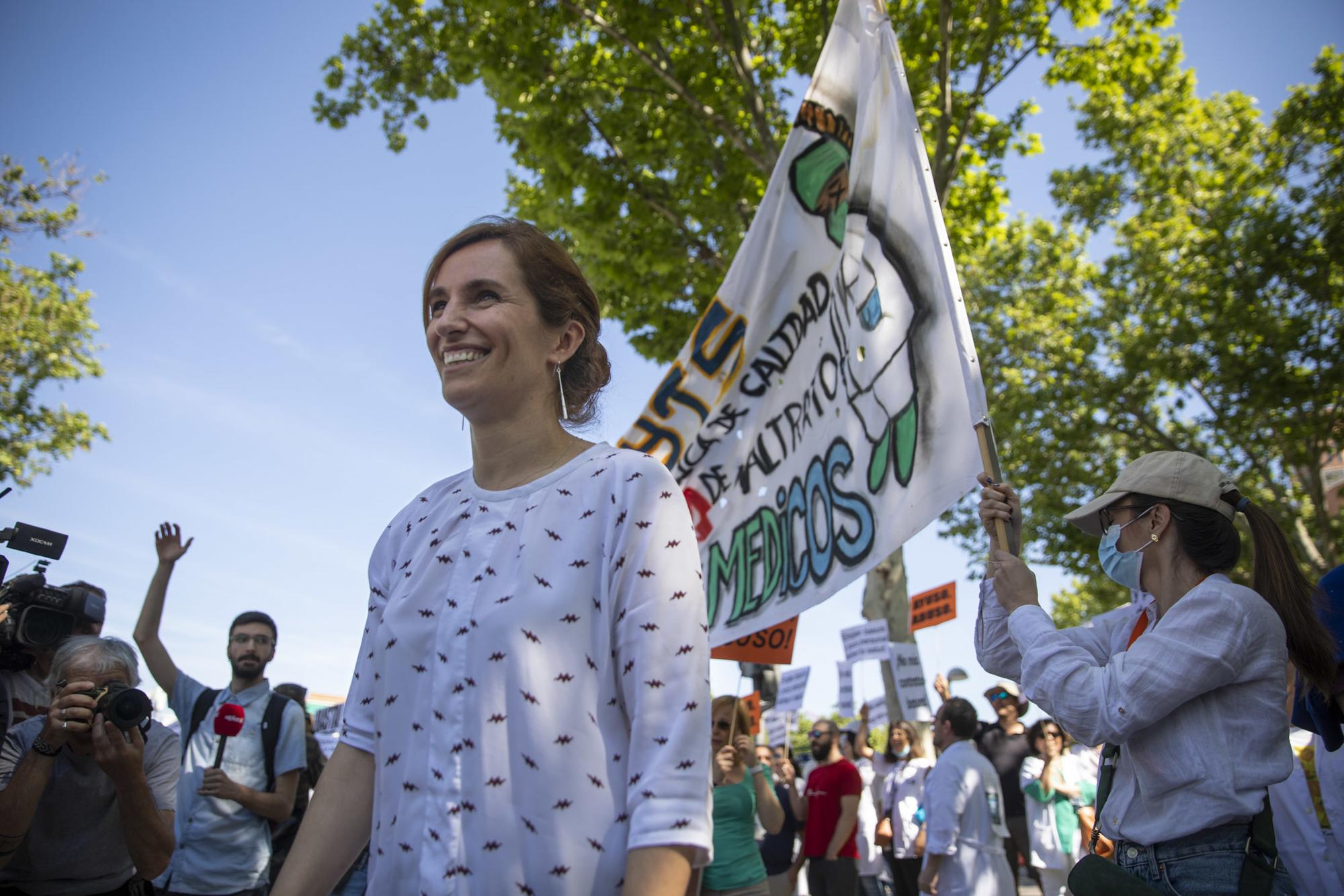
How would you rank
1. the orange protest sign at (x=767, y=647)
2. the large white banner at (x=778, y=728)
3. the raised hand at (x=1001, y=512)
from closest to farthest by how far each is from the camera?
1. the raised hand at (x=1001, y=512)
2. the orange protest sign at (x=767, y=647)
3. the large white banner at (x=778, y=728)

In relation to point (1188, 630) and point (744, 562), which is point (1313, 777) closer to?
point (744, 562)

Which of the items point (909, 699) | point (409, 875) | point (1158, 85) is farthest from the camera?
point (1158, 85)

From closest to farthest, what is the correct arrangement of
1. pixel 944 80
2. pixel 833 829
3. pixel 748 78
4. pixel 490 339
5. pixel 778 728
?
pixel 490 339 → pixel 833 829 → pixel 944 80 → pixel 748 78 → pixel 778 728

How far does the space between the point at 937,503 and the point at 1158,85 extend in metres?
19.8

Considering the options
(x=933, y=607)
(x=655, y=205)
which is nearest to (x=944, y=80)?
(x=655, y=205)

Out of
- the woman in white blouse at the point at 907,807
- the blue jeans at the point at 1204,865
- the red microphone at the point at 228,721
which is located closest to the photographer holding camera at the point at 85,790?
the red microphone at the point at 228,721

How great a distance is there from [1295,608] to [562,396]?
1.96 meters

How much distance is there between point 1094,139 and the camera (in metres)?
20.8

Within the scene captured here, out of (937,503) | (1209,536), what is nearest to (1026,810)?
(937,503)

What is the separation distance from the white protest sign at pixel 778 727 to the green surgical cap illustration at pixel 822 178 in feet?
33.7

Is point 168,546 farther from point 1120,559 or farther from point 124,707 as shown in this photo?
point 1120,559

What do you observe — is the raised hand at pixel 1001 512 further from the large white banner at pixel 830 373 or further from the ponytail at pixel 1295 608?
the ponytail at pixel 1295 608

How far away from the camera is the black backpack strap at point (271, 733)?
494 centimetres

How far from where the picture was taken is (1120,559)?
2.76 metres
